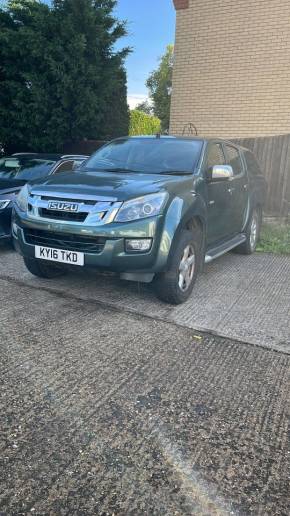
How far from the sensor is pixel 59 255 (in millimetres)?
4059

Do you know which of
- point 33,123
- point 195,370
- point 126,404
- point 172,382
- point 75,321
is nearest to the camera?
point 126,404

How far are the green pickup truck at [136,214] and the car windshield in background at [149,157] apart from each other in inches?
0.4

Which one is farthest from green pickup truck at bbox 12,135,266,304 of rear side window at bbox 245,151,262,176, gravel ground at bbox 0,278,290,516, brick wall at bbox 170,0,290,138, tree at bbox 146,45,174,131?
tree at bbox 146,45,174,131

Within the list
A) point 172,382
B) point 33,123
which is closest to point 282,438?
point 172,382

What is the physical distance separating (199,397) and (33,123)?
917cm

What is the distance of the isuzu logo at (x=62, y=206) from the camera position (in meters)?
3.93

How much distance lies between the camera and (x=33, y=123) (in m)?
10.4

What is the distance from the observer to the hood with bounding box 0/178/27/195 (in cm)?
634

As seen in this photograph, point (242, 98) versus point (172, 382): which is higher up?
point (242, 98)

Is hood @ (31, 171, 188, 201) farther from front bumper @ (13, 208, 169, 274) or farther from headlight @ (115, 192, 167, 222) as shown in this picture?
front bumper @ (13, 208, 169, 274)

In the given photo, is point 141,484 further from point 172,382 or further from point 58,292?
point 58,292

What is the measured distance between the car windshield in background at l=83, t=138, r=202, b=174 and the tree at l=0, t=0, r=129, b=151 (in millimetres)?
5474

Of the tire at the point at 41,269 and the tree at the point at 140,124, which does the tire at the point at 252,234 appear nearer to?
the tire at the point at 41,269

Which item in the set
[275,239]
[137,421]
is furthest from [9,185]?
[137,421]
